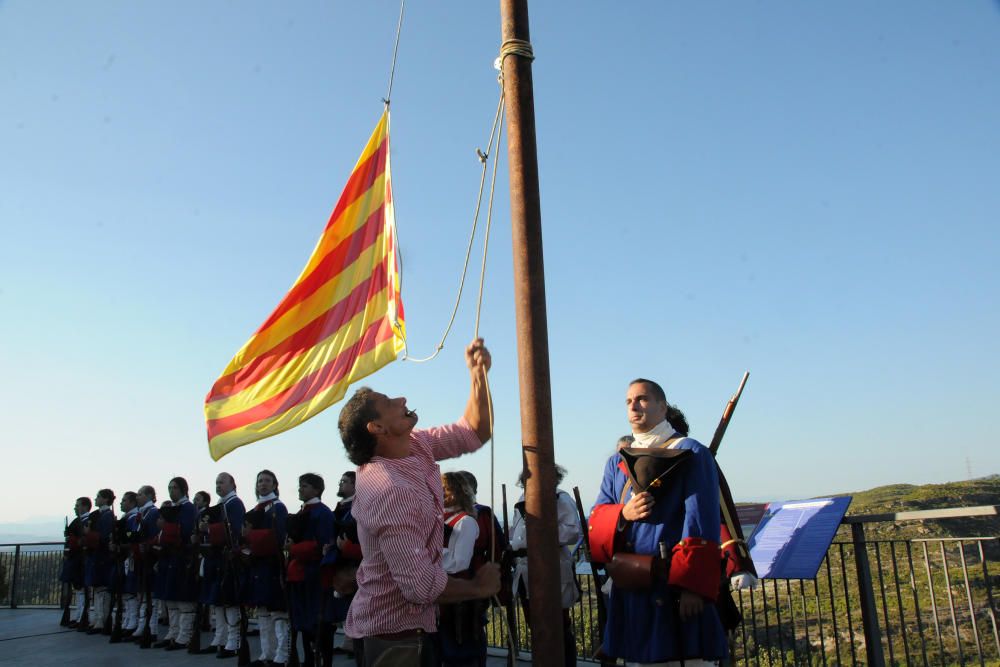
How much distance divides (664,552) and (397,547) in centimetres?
126

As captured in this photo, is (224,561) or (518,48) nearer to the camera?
(518,48)

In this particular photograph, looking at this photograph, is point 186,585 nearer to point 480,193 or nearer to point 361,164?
point 361,164

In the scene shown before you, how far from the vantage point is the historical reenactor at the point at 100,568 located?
12.2m

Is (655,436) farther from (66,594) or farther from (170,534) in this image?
(66,594)

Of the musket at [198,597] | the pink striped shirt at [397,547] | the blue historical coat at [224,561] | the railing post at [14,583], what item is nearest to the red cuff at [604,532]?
the pink striped shirt at [397,547]

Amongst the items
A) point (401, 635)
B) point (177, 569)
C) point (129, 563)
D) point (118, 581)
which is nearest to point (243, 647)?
point (177, 569)

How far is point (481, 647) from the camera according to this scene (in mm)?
5066

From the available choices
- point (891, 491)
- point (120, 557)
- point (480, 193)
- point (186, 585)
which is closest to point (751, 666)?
point (891, 491)

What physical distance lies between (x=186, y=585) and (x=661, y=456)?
8.60 m

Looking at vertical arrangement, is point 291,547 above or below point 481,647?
above

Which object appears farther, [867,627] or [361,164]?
[361,164]

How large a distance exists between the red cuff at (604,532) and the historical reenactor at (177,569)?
7.98 m

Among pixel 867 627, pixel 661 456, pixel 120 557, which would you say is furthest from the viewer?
pixel 120 557

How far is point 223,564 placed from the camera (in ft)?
31.4
